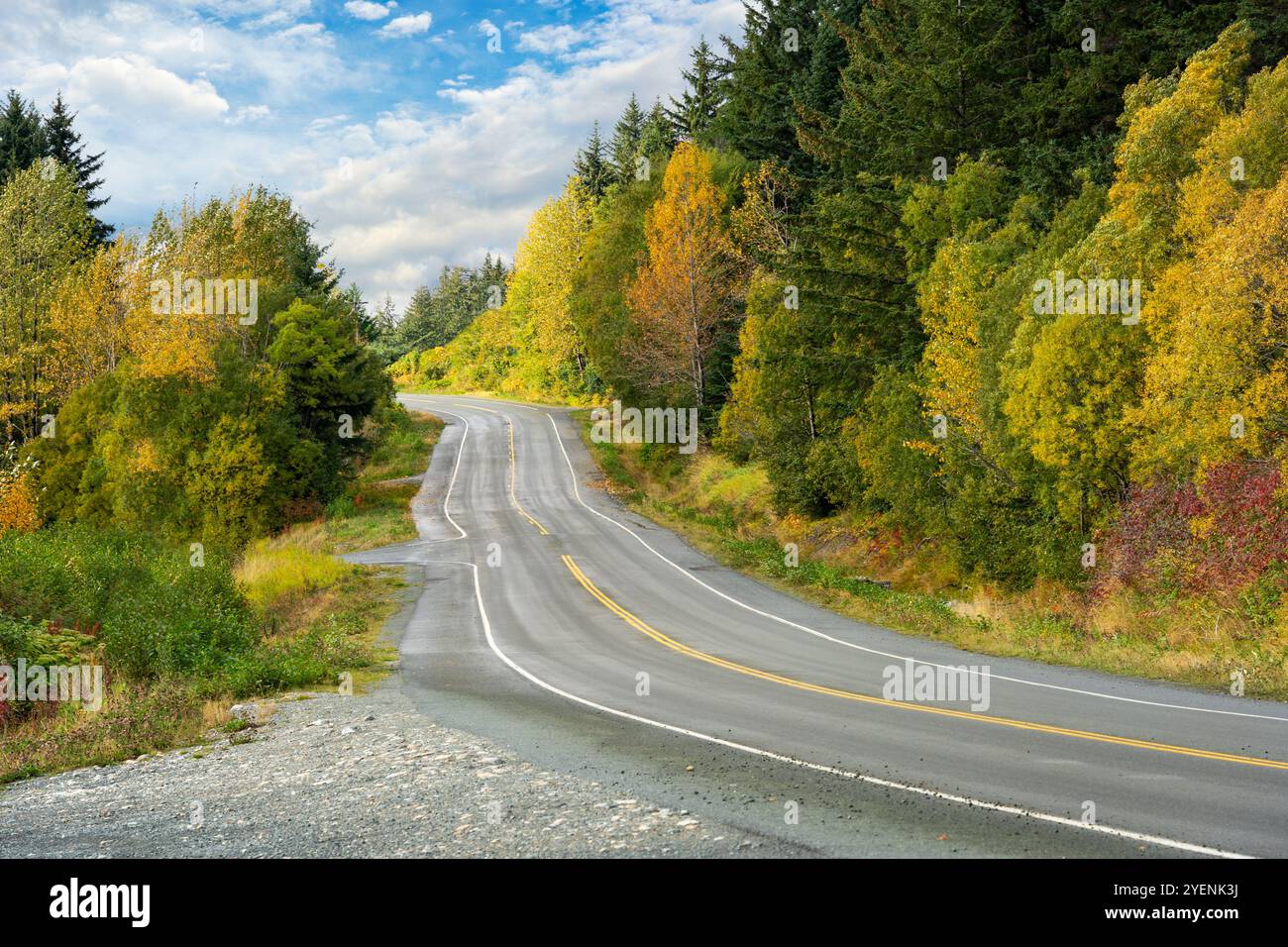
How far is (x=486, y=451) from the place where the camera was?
203 feet

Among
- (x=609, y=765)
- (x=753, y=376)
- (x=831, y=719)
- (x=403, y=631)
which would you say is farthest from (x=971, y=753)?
(x=753, y=376)

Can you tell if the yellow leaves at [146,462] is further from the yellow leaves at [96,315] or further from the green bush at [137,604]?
the green bush at [137,604]

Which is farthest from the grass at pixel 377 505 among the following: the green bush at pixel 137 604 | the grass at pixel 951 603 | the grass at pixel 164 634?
the grass at pixel 951 603

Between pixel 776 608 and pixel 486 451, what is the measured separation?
38.9m

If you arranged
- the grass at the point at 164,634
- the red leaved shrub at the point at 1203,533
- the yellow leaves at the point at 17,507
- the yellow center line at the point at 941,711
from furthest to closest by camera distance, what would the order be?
the yellow leaves at the point at 17,507 → the red leaved shrub at the point at 1203,533 → the grass at the point at 164,634 → the yellow center line at the point at 941,711

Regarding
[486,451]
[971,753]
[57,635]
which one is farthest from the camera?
[486,451]

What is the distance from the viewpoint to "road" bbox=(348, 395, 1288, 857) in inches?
354

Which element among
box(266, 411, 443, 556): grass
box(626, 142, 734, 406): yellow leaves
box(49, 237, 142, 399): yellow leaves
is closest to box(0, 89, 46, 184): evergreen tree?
box(49, 237, 142, 399): yellow leaves

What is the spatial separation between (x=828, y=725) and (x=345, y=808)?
7219 mm

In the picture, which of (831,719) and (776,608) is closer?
(831,719)

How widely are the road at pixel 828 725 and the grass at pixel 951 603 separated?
1.17 m

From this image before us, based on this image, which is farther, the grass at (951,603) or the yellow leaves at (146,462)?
the yellow leaves at (146,462)

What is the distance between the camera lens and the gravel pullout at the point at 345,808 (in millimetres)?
8930
